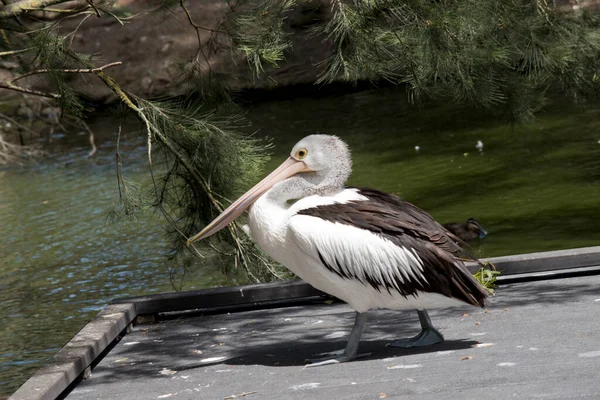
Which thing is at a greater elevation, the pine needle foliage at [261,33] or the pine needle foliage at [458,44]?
the pine needle foliage at [261,33]

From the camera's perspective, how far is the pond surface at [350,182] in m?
7.14

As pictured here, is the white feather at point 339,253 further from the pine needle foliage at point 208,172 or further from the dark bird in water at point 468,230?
the dark bird in water at point 468,230

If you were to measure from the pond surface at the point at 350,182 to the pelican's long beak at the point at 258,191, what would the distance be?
2186mm

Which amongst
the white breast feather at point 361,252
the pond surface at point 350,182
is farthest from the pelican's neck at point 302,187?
the pond surface at point 350,182

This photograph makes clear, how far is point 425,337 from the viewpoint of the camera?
3475 mm

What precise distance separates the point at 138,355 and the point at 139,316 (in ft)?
1.98

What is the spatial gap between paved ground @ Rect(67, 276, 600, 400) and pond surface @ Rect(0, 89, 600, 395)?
1890 mm

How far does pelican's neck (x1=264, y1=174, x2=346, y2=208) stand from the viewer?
11.8ft

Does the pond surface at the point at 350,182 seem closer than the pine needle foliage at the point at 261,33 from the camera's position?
No

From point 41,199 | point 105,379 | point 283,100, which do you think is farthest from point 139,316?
point 283,100

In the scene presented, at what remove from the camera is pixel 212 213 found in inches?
210

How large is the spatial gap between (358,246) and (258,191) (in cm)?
60

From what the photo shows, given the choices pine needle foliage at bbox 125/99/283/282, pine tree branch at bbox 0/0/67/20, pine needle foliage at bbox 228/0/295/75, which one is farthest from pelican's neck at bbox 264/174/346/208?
pine tree branch at bbox 0/0/67/20

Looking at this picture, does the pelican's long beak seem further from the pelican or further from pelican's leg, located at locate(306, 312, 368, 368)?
pelican's leg, located at locate(306, 312, 368, 368)
